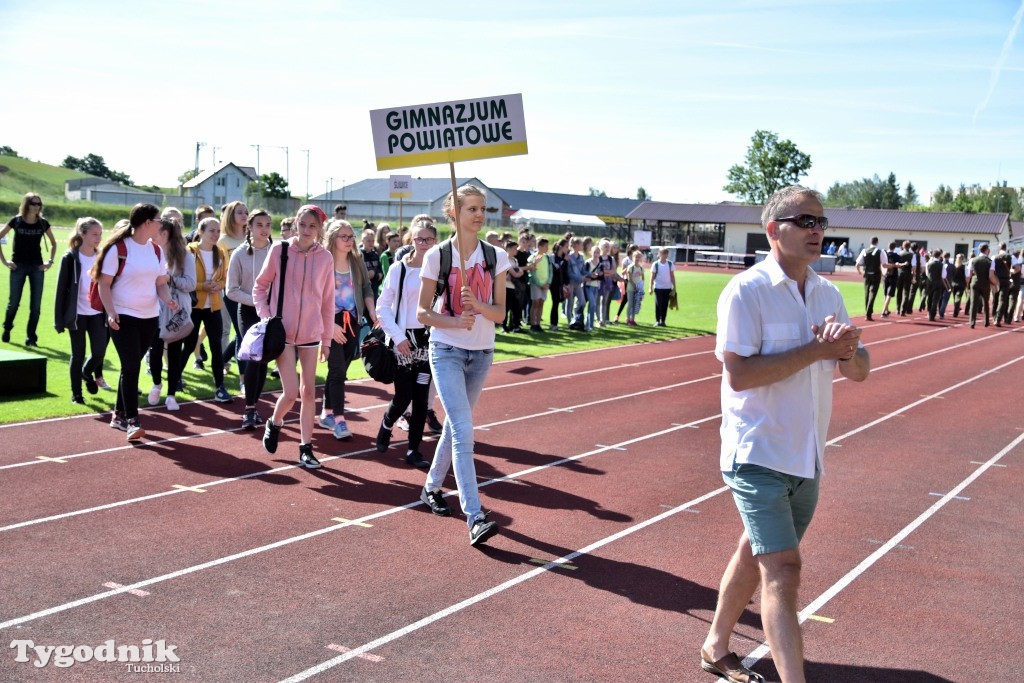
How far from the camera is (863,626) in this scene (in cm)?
530

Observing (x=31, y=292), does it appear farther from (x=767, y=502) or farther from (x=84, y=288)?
(x=767, y=502)

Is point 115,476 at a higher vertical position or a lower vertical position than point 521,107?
lower

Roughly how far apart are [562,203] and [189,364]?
107646mm

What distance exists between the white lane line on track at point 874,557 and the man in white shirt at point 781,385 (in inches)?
37.6

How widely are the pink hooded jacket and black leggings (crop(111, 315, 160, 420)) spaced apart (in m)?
1.44

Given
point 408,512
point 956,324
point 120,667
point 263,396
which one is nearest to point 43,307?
point 263,396

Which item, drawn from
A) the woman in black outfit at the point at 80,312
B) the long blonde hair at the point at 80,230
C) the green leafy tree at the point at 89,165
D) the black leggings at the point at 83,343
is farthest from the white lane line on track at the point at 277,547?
the green leafy tree at the point at 89,165

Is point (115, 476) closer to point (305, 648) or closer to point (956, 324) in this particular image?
point (305, 648)

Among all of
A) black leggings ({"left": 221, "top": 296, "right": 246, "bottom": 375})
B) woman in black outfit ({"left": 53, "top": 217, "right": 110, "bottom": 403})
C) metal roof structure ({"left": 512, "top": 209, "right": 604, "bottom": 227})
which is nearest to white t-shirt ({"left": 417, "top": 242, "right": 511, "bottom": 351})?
woman in black outfit ({"left": 53, "top": 217, "right": 110, "bottom": 403})

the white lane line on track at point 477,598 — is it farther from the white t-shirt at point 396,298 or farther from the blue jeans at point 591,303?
the blue jeans at point 591,303

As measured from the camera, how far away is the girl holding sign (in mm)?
6430

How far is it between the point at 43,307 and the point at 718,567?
1783cm

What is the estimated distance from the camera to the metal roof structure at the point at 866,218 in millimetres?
84688

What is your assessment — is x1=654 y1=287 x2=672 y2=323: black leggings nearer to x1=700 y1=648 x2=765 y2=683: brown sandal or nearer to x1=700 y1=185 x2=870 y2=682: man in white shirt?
x1=700 y1=648 x2=765 y2=683: brown sandal
